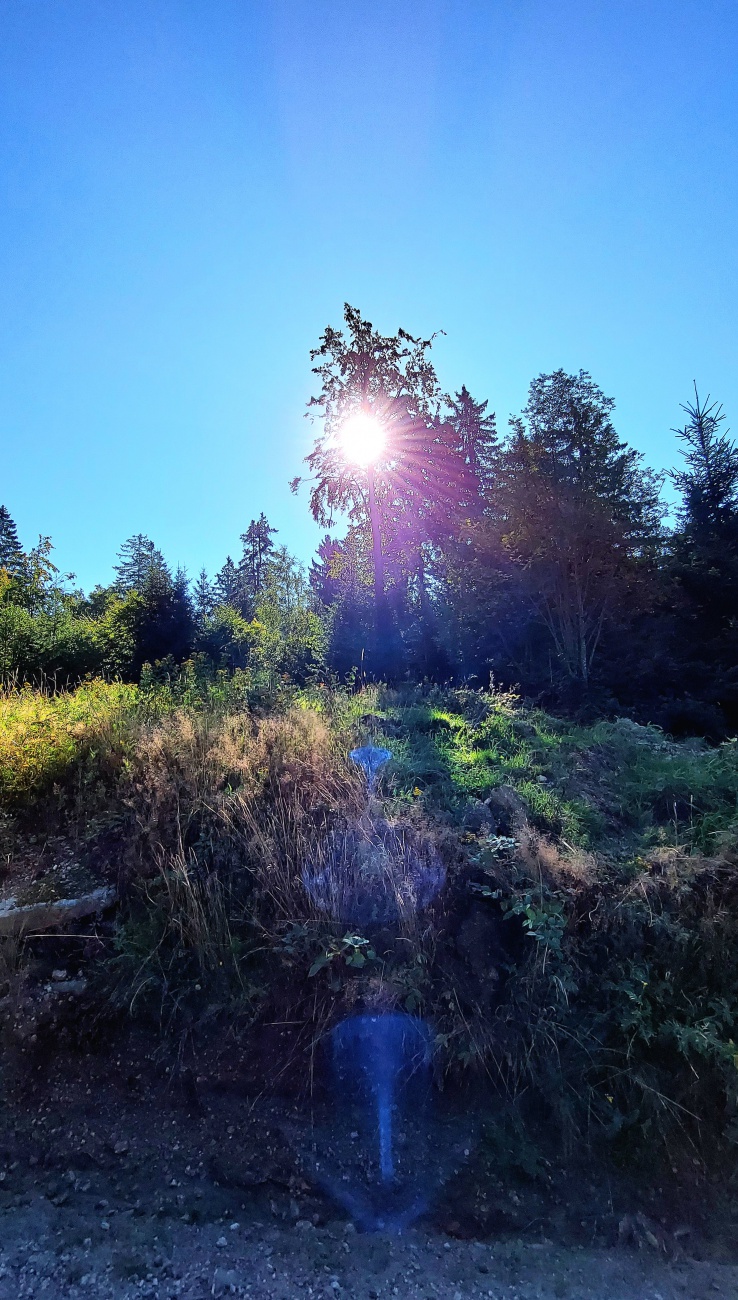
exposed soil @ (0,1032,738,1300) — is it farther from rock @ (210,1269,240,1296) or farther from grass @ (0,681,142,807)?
grass @ (0,681,142,807)

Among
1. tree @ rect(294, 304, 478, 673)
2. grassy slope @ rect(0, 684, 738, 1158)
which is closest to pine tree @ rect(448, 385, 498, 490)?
tree @ rect(294, 304, 478, 673)

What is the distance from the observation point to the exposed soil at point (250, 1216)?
224 cm

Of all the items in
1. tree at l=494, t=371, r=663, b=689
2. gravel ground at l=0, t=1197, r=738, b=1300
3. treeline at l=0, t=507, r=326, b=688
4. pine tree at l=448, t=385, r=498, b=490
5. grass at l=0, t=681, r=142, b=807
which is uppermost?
pine tree at l=448, t=385, r=498, b=490

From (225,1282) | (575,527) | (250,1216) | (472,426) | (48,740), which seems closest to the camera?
(225,1282)

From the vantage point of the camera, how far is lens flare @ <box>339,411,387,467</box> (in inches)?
650

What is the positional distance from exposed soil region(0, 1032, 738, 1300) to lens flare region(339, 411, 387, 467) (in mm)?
15848

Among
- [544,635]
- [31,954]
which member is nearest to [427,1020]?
[31,954]

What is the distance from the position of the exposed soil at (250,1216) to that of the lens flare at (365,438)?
15.8 meters

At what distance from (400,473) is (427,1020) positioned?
1592 centimetres

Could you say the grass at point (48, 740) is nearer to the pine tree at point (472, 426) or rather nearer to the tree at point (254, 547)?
the pine tree at point (472, 426)

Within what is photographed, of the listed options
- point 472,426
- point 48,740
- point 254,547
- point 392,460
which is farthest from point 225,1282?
point 254,547

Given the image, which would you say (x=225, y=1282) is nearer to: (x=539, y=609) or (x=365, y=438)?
(x=539, y=609)

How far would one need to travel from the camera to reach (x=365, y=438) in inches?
650

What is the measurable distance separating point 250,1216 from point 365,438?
16645 millimetres
